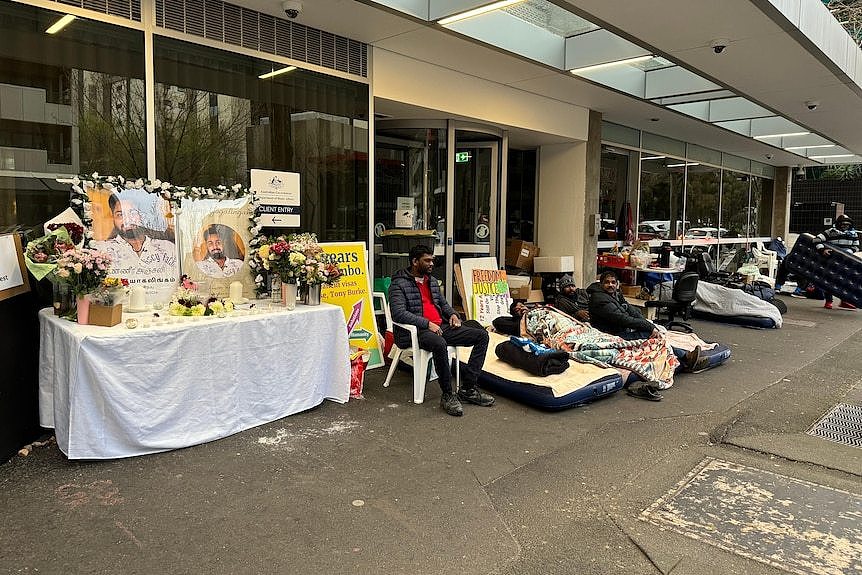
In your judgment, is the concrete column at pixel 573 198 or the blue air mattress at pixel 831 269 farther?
the blue air mattress at pixel 831 269

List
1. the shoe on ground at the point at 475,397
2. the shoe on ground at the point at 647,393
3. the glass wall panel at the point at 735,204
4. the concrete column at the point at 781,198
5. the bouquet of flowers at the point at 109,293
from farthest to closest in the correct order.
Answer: the concrete column at the point at 781,198
the glass wall panel at the point at 735,204
the shoe on ground at the point at 647,393
the shoe on ground at the point at 475,397
the bouquet of flowers at the point at 109,293

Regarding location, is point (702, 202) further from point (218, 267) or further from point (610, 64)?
point (218, 267)

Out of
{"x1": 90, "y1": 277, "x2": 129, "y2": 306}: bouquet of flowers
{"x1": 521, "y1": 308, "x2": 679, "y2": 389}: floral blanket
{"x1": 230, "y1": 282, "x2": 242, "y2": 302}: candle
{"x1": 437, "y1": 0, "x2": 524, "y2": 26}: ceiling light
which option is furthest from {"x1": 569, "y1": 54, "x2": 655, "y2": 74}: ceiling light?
{"x1": 90, "y1": 277, "x2": 129, "y2": 306}: bouquet of flowers

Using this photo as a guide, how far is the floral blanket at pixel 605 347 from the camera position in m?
5.36

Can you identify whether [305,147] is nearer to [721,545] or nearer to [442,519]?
[442,519]

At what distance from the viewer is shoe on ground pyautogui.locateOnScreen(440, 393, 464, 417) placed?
4.54m

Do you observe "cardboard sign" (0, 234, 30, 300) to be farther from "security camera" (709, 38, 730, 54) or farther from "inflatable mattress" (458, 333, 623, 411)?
"security camera" (709, 38, 730, 54)

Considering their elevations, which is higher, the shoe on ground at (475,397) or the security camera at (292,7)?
the security camera at (292,7)

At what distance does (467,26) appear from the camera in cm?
564

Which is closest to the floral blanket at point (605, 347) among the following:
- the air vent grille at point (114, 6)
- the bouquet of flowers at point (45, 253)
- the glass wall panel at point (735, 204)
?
the bouquet of flowers at point (45, 253)

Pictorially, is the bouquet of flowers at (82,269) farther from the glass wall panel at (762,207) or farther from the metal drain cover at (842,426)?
the glass wall panel at (762,207)

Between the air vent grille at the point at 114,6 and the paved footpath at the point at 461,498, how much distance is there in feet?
9.93

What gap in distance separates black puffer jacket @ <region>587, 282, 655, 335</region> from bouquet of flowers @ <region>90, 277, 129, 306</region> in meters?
4.15

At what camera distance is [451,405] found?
457cm
